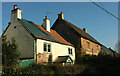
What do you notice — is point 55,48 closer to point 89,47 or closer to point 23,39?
point 23,39

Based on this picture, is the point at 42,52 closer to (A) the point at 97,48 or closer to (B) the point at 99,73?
(B) the point at 99,73

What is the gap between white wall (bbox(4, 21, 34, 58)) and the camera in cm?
1925

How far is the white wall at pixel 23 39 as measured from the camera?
63.2 ft

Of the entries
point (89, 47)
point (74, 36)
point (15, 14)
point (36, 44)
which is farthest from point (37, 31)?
point (89, 47)

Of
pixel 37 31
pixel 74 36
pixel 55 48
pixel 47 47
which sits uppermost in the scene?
pixel 37 31

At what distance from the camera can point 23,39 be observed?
20094 mm

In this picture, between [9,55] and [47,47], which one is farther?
[47,47]

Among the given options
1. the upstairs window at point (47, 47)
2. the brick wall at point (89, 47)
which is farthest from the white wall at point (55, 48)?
the brick wall at point (89, 47)

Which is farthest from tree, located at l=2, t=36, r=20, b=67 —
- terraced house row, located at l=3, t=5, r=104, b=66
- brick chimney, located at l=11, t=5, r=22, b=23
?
brick chimney, located at l=11, t=5, r=22, b=23

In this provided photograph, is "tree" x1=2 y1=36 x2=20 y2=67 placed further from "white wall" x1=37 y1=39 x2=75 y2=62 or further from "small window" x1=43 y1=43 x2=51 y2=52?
"small window" x1=43 y1=43 x2=51 y2=52

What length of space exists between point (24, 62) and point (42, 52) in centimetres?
321

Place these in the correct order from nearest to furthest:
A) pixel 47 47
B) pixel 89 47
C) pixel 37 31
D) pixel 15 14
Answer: pixel 47 47
pixel 15 14
pixel 37 31
pixel 89 47

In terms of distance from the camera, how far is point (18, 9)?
20688mm

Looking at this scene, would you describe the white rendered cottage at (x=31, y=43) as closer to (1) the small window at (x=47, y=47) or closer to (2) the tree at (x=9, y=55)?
(1) the small window at (x=47, y=47)
